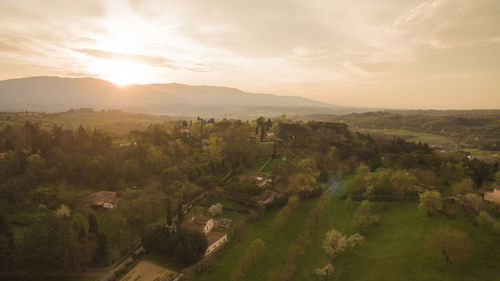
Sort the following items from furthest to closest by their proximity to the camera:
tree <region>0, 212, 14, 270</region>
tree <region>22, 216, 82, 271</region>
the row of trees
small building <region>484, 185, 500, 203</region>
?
the row of trees, small building <region>484, 185, 500, 203</region>, tree <region>22, 216, 82, 271</region>, tree <region>0, 212, 14, 270</region>

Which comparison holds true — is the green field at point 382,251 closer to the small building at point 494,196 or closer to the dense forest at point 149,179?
the dense forest at point 149,179

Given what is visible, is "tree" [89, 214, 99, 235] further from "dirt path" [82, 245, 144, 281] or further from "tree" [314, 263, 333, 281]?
"tree" [314, 263, 333, 281]

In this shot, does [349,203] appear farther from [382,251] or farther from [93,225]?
[93,225]

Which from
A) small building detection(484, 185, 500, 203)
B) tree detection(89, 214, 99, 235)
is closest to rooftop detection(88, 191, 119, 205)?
tree detection(89, 214, 99, 235)

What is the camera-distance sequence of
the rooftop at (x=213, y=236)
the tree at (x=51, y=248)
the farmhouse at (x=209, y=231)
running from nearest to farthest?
the tree at (x=51, y=248) < the farmhouse at (x=209, y=231) < the rooftop at (x=213, y=236)

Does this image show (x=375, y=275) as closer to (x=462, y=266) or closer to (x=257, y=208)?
(x=462, y=266)

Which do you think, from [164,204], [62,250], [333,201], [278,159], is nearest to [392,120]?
[278,159]

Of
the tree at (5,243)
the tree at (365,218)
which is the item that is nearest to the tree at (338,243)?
the tree at (365,218)
